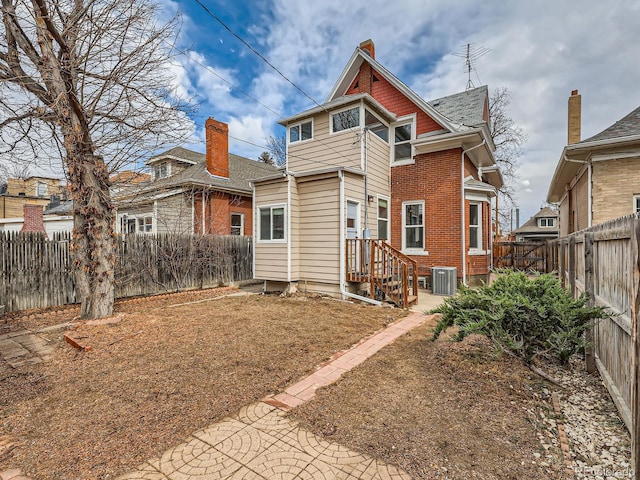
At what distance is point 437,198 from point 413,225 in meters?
1.24

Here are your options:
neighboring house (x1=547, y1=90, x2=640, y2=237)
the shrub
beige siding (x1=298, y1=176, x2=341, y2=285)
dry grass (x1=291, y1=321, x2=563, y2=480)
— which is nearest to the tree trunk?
beige siding (x1=298, y1=176, x2=341, y2=285)

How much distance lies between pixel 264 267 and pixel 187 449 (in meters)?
7.36

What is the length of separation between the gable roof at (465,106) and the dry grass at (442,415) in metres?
10.1

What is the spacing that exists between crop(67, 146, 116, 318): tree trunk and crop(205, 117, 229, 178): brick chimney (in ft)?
30.8

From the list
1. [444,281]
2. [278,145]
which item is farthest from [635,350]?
[278,145]

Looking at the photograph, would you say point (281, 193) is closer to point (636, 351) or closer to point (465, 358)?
point (465, 358)

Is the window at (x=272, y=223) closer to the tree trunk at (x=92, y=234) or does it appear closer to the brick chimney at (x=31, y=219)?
the tree trunk at (x=92, y=234)

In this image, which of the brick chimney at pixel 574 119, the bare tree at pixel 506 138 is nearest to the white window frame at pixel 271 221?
the brick chimney at pixel 574 119

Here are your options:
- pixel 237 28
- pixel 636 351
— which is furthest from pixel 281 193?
pixel 636 351

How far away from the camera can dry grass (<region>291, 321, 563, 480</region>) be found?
219 centimetres

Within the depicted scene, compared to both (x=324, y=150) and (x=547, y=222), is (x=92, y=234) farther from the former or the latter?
(x=547, y=222)

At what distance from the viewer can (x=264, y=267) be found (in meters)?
9.62

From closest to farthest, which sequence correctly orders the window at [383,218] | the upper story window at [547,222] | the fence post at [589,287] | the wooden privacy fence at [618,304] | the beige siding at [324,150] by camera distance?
1. the wooden privacy fence at [618,304]
2. the fence post at [589,287]
3. the beige siding at [324,150]
4. the window at [383,218]
5. the upper story window at [547,222]

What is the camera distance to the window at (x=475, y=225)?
34.5ft
